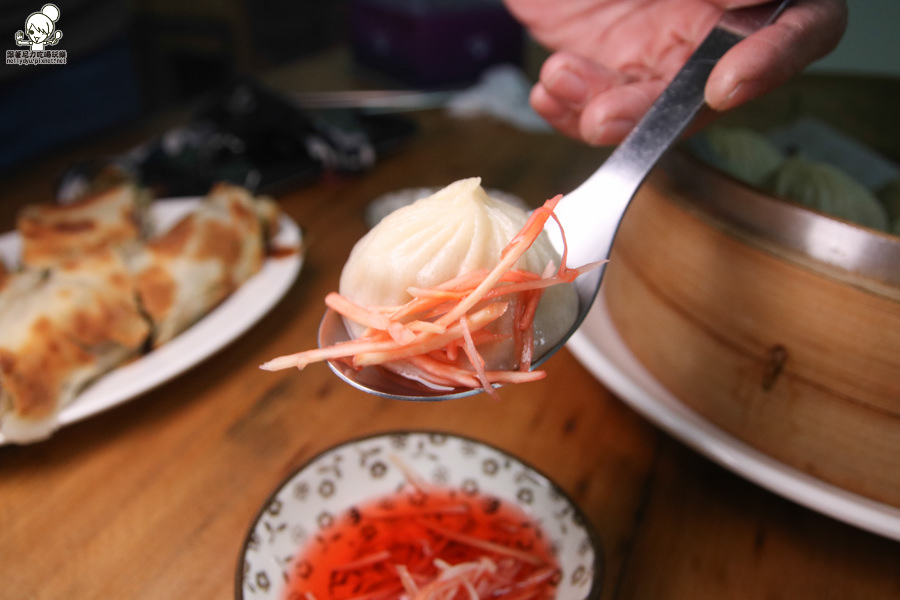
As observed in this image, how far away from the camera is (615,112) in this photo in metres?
0.98

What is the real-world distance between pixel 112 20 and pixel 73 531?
11.3 ft

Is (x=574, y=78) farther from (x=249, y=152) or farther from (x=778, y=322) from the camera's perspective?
(x=249, y=152)

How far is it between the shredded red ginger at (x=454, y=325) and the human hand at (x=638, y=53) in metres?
0.33

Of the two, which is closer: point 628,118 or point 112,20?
point 628,118

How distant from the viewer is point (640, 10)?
128cm

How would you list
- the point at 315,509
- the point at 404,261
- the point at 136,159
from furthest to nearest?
the point at 136,159 → the point at 315,509 → the point at 404,261

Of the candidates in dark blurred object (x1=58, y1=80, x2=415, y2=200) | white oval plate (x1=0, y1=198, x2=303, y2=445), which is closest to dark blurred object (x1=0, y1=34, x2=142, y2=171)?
dark blurred object (x1=58, y1=80, x2=415, y2=200)

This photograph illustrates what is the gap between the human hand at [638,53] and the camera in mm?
830

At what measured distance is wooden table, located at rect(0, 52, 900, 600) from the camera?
0.93 metres

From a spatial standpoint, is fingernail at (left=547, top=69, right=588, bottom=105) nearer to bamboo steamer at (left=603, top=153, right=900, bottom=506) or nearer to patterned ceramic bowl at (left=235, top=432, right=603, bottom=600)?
bamboo steamer at (left=603, top=153, right=900, bottom=506)

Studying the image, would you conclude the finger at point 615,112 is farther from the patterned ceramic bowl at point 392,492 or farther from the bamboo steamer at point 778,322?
the patterned ceramic bowl at point 392,492

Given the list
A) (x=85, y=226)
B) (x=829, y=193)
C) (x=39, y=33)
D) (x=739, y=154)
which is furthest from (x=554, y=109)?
(x=39, y=33)

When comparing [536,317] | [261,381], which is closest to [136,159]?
[261,381]

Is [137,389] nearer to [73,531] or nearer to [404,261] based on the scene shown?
[73,531]
